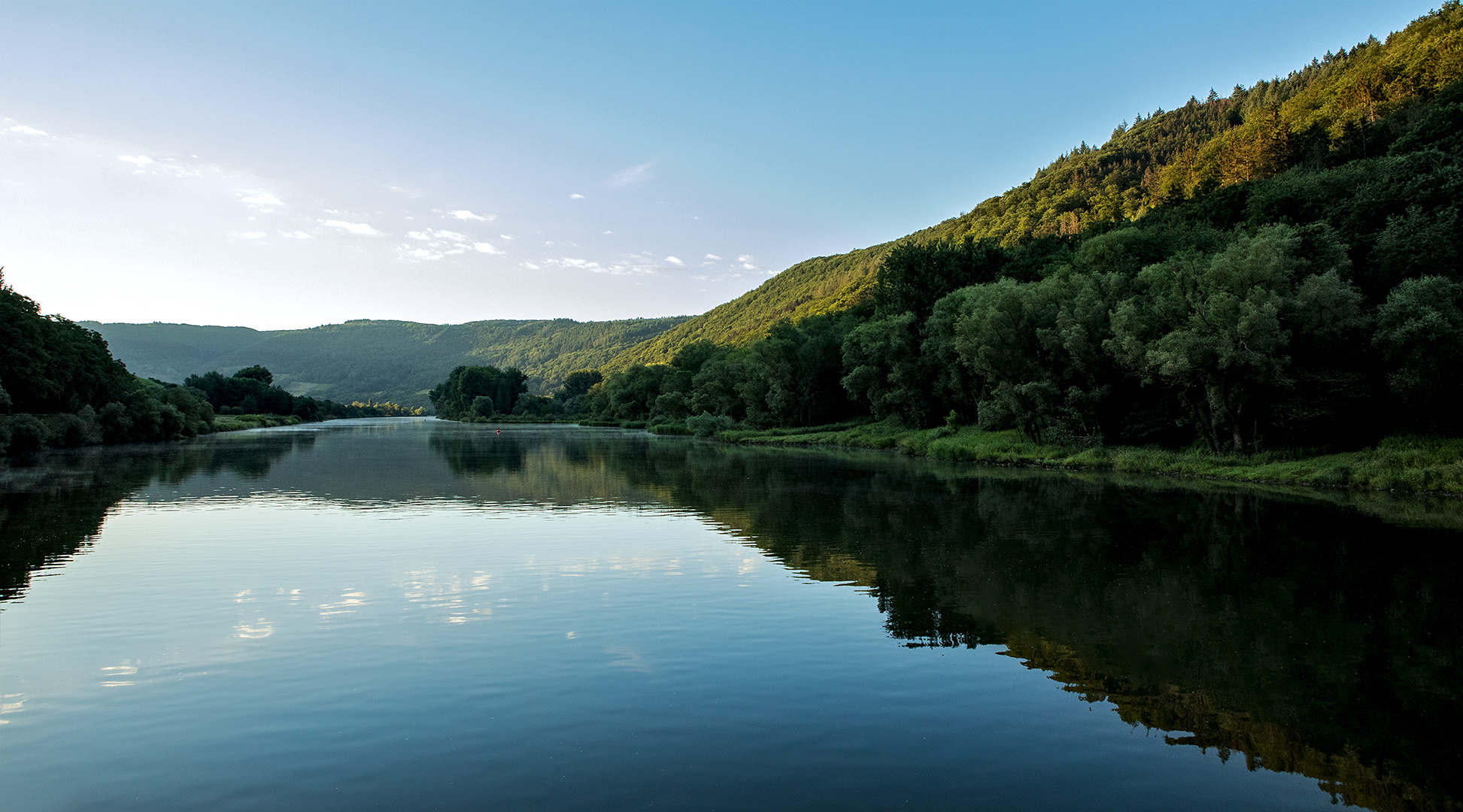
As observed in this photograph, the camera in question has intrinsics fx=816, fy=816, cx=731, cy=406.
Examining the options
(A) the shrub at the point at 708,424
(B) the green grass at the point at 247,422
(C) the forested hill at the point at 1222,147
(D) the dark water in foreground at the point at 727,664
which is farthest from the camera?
(B) the green grass at the point at 247,422

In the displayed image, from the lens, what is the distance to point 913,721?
9.41m

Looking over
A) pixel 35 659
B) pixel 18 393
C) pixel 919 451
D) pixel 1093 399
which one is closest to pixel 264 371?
pixel 18 393

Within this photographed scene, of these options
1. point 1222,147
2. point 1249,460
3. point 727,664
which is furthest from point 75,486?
point 1222,147

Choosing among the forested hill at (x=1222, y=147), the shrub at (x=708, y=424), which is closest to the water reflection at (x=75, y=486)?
the shrub at (x=708, y=424)

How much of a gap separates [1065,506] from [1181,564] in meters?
11.1

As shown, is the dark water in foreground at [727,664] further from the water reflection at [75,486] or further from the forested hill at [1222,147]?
the forested hill at [1222,147]

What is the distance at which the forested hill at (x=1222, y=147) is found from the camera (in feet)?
221

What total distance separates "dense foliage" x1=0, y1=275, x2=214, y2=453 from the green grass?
34889mm

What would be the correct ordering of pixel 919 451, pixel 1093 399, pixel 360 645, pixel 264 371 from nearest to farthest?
pixel 360 645 → pixel 1093 399 → pixel 919 451 → pixel 264 371

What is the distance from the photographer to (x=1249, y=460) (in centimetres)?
3928

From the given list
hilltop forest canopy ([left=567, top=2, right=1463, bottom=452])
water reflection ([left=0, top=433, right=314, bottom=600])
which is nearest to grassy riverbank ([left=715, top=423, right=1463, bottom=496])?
hilltop forest canopy ([left=567, top=2, right=1463, bottom=452])

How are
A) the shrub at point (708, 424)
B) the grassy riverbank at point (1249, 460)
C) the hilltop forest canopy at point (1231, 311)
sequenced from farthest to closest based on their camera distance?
1. the shrub at point (708, 424)
2. the hilltop forest canopy at point (1231, 311)
3. the grassy riverbank at point (1249, 460)

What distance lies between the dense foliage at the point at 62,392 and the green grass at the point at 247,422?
114 ft

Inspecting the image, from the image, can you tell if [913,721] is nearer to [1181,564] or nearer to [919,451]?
[1181,564]
